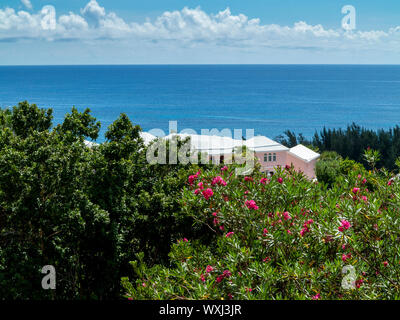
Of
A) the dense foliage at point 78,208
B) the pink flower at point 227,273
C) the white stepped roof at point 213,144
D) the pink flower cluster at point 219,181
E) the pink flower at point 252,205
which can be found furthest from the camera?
the white stepped roof at point 213,144

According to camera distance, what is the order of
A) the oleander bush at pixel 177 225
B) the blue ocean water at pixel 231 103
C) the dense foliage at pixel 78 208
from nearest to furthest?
the oleander bush at pixel 177 225 < the dense foliage at pixel 78 208 < the blue ocean water at pixel 231 103

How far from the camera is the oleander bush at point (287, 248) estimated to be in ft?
16.2

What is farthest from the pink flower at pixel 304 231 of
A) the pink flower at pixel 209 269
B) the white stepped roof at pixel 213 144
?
the white stepped roof at pixel 213 144

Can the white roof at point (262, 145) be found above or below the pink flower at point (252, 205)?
above

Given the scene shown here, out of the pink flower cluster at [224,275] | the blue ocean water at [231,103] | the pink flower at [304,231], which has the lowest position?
the pink flower cluster at [224,275]

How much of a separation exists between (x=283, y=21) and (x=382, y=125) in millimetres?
76492

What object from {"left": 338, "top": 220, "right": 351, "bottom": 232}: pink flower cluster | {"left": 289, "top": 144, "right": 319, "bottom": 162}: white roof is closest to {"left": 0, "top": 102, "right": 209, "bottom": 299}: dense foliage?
{"left": 338, "top": 220, "right": 351, "bottom": 232}: pink flower cluster

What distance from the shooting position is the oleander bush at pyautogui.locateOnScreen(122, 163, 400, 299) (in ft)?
16.2

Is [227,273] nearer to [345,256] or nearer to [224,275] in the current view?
[224,275]

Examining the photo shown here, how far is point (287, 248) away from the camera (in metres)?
5.62

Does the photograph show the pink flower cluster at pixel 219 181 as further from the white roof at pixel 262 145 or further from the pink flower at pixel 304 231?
the white roof at pixel 262 145

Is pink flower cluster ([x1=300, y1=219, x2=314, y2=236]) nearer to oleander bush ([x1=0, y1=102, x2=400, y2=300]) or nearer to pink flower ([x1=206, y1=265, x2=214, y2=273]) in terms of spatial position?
oleander bush ([x1=0, y1=102, x2=400, y2=300])
